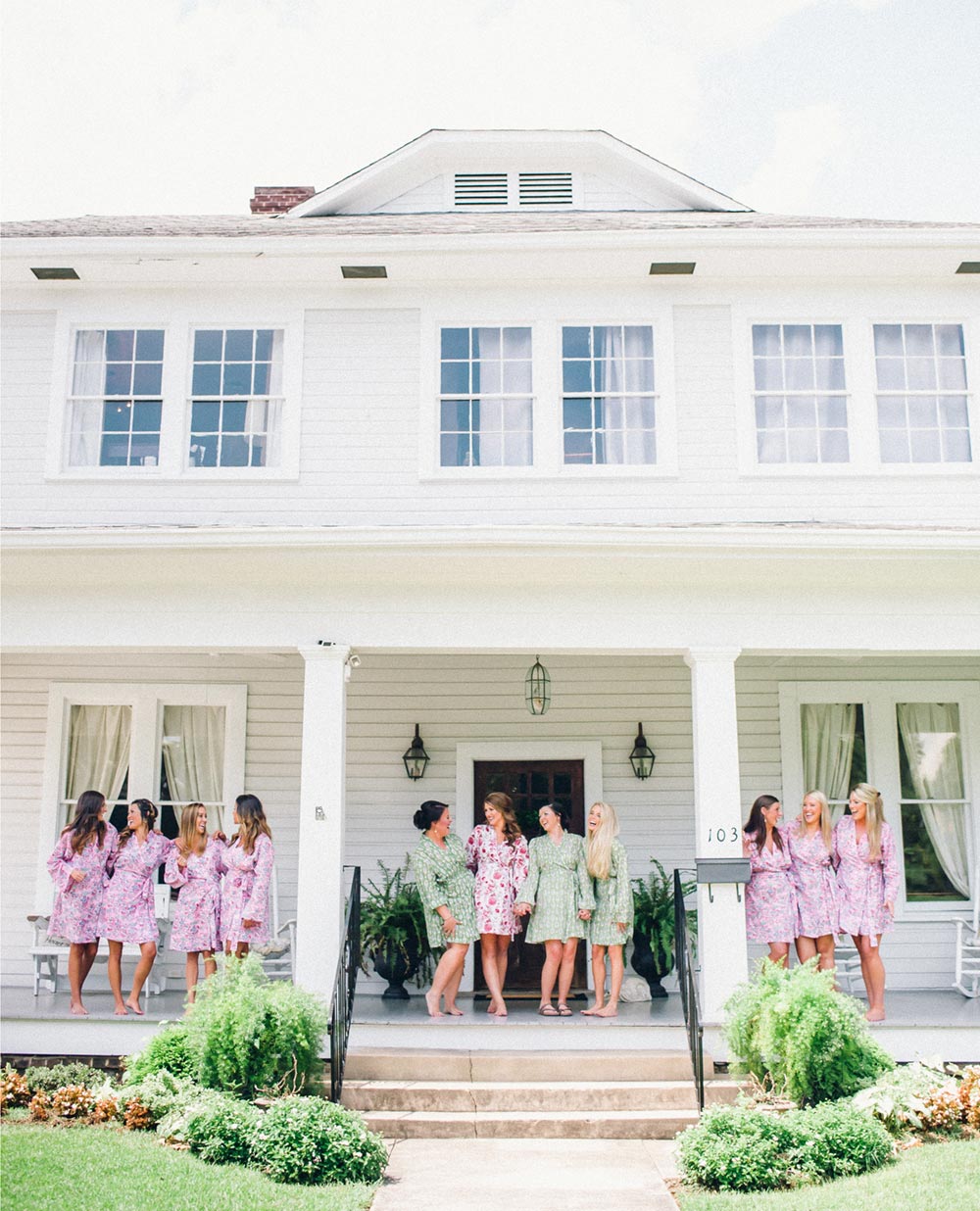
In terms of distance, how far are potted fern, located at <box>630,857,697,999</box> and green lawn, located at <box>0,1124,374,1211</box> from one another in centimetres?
406

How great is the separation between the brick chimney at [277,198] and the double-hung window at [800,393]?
5541 millimetres

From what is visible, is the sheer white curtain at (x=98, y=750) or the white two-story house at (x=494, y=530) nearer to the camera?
the white two-story house at (x=494, y=530)

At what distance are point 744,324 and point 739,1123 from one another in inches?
255

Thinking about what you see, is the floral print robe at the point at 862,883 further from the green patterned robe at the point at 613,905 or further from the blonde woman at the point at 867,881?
the green patterned robe at the point at 613,905

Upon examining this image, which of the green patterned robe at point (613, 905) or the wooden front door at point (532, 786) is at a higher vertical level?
the wooden front door at point (532, 786)

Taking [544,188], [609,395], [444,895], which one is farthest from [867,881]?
[544,188]

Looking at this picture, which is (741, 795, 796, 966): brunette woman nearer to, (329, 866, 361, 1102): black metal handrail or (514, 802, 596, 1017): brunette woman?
(514, 802, 596, 1017): brunette woman

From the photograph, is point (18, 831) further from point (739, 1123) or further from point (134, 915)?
point (739, 1123)

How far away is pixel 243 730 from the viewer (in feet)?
35.2

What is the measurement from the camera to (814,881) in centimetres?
874

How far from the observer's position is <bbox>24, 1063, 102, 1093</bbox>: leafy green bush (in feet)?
24.8

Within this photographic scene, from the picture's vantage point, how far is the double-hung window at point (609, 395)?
10039 mm

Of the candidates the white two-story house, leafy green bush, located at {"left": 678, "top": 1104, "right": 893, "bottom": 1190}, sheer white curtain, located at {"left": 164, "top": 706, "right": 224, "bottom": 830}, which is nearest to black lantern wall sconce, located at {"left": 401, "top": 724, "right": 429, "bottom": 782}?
the white two-story house

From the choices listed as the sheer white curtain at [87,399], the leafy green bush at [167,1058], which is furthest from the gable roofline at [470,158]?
the leafy green bush at [167,1058]
